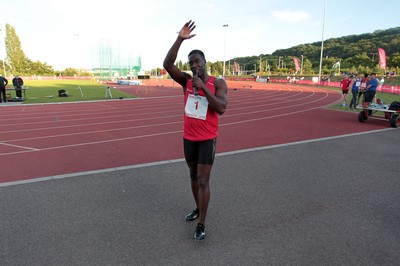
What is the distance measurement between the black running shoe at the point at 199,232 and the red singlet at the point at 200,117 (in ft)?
3.17

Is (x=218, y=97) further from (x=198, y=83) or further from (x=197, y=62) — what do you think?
(x=197, y=62)

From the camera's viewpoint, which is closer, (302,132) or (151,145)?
(151,145)

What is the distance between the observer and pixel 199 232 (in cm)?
294

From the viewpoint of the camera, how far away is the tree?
3184 inches

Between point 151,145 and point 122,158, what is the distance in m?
1.25

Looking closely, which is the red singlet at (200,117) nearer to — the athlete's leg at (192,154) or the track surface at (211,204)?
the athlete's leg at (192,154)

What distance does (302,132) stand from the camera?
8.60 meters

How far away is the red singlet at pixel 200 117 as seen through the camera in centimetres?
288

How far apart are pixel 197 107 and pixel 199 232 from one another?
1.35 metres

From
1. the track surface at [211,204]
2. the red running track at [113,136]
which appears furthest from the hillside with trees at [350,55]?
the track surface at [211,204]

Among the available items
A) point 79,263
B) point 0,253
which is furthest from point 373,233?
point 0,253

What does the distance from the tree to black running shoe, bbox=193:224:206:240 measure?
9463 cm

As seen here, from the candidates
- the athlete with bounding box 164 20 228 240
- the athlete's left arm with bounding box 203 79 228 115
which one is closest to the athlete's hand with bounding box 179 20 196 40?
the athlete with bounding box 164 20 228 240

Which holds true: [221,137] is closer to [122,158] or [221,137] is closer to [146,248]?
[122,158]
